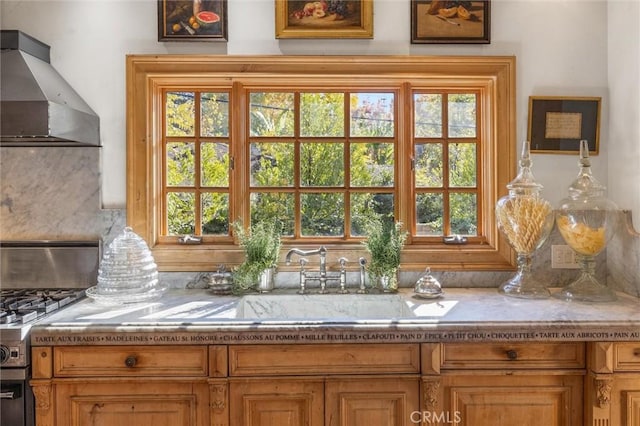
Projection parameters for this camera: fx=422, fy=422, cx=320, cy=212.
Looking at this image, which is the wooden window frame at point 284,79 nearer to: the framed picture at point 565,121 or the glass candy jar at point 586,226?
the framed picture at point 565,121

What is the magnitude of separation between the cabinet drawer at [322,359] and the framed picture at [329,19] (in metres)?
1.50

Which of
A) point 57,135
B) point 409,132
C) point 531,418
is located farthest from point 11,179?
point 531,418

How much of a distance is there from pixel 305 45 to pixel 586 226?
1.59 meters

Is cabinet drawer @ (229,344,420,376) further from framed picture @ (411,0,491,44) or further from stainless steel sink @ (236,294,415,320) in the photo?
framed picture @ (411,0,491,44)

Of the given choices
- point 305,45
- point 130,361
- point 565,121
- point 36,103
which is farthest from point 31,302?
point 565,121

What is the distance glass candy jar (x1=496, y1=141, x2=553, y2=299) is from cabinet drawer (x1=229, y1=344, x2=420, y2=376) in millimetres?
732

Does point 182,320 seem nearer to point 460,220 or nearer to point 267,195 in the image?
point 267,195

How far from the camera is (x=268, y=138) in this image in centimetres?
225

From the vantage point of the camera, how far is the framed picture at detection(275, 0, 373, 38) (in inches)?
83.7

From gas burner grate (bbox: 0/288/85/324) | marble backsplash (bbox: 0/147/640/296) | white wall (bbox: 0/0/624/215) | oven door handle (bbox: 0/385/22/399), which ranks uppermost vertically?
white wall (bbox: 0/0/624/215)

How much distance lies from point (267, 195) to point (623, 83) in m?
1.85

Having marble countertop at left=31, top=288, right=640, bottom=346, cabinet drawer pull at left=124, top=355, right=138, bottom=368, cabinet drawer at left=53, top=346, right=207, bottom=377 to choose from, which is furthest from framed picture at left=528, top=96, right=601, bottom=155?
cabinet drawer pull at left=124, top=355, right=138, bottom=368

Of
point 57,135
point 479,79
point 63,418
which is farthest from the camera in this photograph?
point 479,79

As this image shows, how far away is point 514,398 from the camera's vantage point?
1.56 metres
